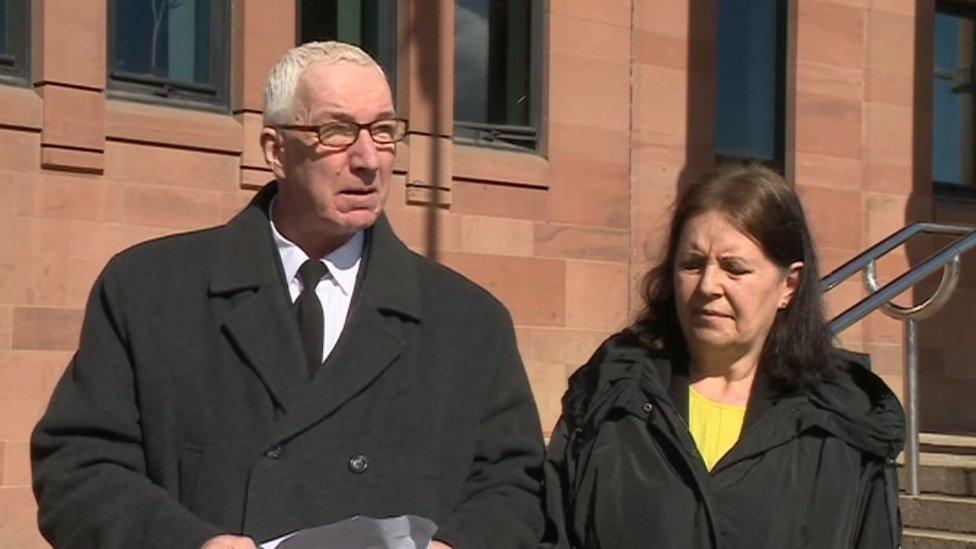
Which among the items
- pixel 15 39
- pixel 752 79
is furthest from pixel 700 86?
pixel 15 39

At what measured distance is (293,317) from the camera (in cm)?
295

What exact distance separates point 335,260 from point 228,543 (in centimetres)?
62

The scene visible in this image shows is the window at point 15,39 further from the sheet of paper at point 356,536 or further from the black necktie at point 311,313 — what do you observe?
the sheet of paper at point 356,536

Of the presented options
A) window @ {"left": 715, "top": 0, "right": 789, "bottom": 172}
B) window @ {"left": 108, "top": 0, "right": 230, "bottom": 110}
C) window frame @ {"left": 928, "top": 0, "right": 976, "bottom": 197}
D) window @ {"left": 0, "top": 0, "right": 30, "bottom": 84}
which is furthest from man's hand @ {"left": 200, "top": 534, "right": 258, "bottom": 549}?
window frame @ {"left": 928, "top": 0, "right": 976, "bottom": 197}

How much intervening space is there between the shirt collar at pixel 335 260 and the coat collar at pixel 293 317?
0.05 ft

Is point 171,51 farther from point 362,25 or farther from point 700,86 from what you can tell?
point 700,86

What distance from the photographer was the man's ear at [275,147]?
294 cm

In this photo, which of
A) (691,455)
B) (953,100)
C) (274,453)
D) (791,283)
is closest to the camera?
(274,453)

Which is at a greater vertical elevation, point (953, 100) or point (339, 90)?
point (953, 100)

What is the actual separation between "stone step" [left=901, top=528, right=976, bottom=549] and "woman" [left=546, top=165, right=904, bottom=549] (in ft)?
12.0

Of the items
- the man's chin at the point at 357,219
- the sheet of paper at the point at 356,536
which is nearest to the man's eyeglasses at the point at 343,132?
the man's chin at the point at 357,219

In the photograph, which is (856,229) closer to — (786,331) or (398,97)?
(398,97)

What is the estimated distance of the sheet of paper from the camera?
272 centimetres

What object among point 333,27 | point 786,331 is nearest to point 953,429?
point 333,27
